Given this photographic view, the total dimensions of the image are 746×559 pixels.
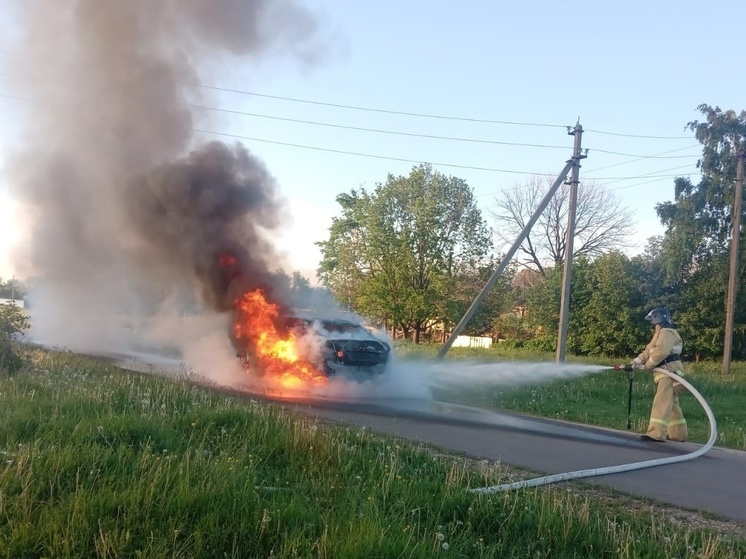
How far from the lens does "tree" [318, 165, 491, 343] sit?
3247cm

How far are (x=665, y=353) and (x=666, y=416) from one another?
851 millimetres

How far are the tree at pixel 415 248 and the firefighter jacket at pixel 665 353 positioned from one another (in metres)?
22.8

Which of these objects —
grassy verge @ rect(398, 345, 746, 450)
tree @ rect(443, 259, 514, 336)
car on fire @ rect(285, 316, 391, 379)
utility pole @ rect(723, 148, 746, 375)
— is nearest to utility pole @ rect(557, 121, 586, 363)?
grassy verge @ rect(398, 345, 746, 450)

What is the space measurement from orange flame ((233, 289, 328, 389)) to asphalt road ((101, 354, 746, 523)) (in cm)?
175

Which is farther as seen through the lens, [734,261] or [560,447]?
[734,261]

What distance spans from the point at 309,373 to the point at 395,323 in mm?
21132

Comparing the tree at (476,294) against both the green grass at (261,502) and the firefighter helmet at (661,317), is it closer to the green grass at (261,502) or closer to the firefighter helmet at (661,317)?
the firefighter helmet at (661,317)

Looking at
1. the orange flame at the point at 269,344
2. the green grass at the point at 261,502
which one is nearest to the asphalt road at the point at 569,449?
the green grass at the point at 261,502

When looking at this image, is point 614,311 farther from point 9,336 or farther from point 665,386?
point 9,336

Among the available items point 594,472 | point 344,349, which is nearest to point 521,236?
point 344,349

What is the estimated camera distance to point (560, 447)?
7754mm

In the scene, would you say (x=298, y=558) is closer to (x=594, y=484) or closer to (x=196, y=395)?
(x=594, y=484)

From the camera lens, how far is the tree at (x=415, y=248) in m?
32.5

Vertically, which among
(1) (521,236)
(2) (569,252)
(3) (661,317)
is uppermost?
(1) (521,236)
